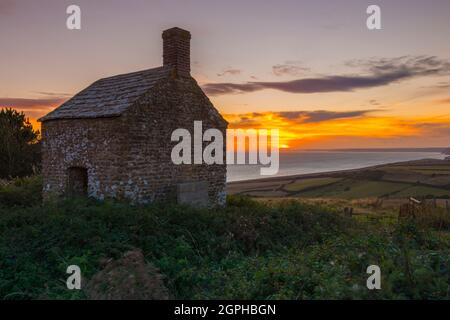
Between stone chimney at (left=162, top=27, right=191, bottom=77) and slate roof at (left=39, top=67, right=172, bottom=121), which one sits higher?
stone chimney at (left=162, top=27, right=191, bottom=77)

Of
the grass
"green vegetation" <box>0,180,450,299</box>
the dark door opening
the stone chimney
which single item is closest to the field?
the grass

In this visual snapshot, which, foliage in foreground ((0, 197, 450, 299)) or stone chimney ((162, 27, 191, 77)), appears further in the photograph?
stone chimney ((162, 27, 191, 77))

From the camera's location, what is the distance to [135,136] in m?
11.5

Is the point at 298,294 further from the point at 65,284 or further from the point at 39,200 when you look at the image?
the point at 39,200

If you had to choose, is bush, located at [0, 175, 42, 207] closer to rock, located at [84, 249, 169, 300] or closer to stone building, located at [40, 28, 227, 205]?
stone building, located at [40, 28, 227, 205]

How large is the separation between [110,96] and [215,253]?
7.38 m

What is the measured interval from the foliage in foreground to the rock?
35 cm

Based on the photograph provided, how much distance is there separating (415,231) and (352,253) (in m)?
4.76

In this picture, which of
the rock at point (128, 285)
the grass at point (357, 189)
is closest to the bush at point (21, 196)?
the rock at point (128, 285)

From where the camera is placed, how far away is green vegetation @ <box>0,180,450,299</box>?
18.8ft

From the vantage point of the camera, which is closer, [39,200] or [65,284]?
[65,284]

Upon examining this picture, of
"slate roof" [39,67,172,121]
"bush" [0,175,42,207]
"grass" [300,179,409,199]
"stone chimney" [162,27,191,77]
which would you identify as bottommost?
"grass" [300,179,409,199]

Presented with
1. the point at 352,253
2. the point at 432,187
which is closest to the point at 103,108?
the point at 352,253

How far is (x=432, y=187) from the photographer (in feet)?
114
